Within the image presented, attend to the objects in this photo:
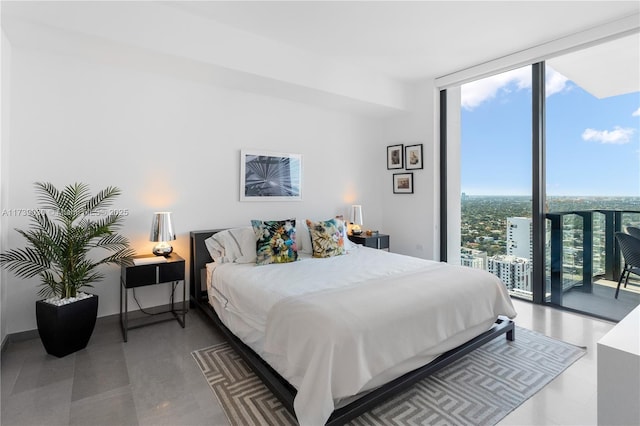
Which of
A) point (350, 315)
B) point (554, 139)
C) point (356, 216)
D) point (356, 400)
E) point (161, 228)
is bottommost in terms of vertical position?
point (356, 400)

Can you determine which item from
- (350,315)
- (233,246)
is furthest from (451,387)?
(233,246)

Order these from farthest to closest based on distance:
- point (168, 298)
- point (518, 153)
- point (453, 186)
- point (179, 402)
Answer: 1. point (453, 186)
2. point (518, 153)
3. point (168, 298)
4. point (179, 402)

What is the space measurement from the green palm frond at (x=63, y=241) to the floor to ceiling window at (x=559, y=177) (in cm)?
429

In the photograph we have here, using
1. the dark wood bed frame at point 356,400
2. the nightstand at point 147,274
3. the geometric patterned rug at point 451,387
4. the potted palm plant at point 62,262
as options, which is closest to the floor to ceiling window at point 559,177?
the geometric patterned rug at point 451,387

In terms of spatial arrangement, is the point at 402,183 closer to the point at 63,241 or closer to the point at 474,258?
the point at 474,258

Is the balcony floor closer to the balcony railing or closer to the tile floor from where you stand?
the balcony railing

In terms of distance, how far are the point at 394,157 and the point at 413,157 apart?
36cm

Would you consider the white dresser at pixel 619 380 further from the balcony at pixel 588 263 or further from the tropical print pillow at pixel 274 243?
the balcony at pixel 588 263

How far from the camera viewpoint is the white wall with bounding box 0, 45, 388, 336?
2795 mm

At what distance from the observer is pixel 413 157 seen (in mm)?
4844

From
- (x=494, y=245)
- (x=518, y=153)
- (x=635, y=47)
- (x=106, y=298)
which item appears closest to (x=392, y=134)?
(x=518, y=153)

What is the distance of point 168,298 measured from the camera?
3.52 meters

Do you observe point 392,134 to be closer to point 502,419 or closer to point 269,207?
point 269,207

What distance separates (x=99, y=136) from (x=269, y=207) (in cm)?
195
